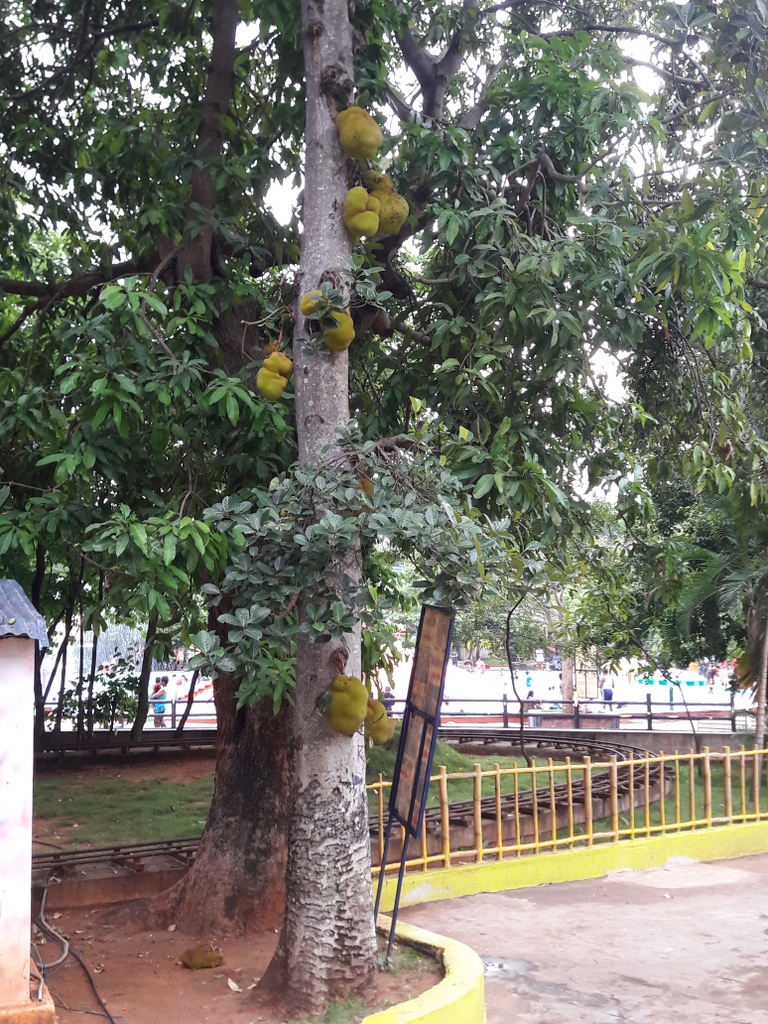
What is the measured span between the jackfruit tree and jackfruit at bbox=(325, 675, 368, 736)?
3.2 inches

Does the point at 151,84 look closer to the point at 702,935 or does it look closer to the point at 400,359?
the point at 400,359

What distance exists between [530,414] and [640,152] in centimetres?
227

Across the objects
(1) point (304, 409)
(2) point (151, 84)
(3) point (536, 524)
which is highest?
(2) point (151, 84)

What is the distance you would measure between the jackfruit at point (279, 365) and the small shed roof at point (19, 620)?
1932 mm

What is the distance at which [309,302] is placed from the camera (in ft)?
16.5

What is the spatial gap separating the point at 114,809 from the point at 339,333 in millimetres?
7998

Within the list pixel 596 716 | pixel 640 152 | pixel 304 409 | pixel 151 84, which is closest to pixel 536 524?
pixel 304 409

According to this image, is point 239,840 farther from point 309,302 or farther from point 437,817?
point 309,302

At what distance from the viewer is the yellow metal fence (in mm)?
7738

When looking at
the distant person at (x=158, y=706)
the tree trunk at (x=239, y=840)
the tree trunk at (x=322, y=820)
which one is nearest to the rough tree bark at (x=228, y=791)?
the tree trunk at (x=239, y=840)

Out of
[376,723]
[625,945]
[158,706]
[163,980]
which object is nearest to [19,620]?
[376,723]

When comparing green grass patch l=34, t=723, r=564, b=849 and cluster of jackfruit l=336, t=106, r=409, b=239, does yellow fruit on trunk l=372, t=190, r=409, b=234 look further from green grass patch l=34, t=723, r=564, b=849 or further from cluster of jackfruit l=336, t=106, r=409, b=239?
green grass patch l=34, t=723, r=564, b=849

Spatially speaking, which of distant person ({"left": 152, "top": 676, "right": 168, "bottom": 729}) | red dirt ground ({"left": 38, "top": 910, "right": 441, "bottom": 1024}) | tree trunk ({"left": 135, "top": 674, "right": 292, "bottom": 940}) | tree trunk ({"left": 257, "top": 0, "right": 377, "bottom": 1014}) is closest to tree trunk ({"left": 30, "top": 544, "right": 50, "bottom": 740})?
tree trunk ({"left": 135, "top": 674, "right": 292, "bottom": 940})

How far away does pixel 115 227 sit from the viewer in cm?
794
